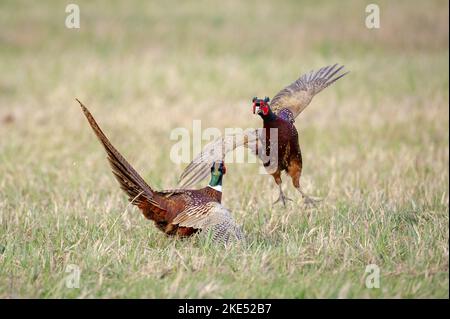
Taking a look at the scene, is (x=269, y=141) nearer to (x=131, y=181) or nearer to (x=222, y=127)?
(x=131, y=181)

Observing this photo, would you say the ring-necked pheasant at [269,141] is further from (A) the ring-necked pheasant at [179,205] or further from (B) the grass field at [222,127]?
(B) the grass field at [222,127]

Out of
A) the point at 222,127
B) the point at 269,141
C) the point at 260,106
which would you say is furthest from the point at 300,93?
the point at 222,127

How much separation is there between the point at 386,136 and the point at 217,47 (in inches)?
308

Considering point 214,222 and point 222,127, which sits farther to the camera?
point 222,127

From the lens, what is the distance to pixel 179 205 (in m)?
5.19

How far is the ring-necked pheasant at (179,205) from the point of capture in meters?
5.04

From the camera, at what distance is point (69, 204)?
642cm

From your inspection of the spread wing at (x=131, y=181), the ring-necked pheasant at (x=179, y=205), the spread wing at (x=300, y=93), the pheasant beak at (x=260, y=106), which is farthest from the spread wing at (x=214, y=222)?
the spread wing at (x=300, y=93)

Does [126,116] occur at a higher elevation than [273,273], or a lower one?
higher

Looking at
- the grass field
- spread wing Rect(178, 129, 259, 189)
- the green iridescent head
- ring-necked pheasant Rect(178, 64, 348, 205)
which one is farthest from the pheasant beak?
the grass field

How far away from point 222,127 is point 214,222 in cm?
610
